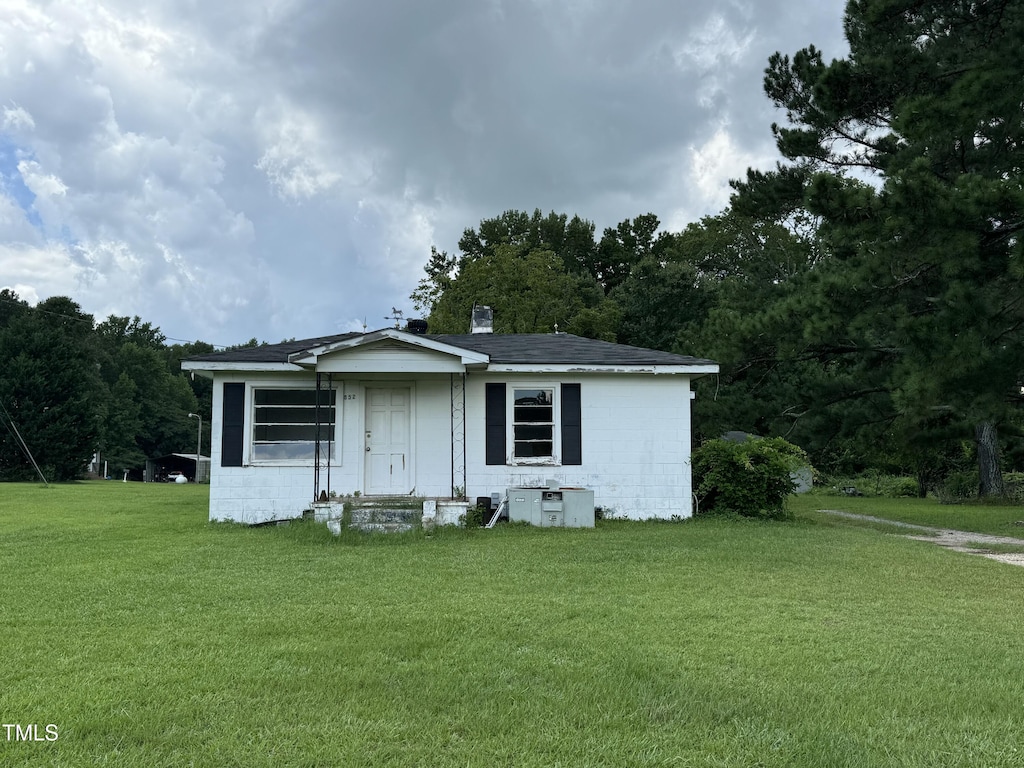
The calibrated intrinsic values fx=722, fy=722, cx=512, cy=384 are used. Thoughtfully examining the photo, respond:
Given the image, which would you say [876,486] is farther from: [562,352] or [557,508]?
[557,508]

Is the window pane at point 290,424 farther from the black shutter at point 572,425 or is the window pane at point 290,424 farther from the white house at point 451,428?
the black shutter at point 572,425

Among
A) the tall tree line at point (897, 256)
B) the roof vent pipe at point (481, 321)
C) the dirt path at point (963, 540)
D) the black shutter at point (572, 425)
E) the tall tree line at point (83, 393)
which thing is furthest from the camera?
the tall tree line at point (83, 393)

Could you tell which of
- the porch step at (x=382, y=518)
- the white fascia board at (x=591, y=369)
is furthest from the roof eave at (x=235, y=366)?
the white fascia board at (x=591, y=369)

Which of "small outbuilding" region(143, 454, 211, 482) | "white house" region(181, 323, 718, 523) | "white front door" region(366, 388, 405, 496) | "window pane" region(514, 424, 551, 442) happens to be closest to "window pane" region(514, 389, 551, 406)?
"white house" region(181, 323, 718, 523)

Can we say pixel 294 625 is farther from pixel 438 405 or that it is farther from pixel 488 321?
pixel 488 321

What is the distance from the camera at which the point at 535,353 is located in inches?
514

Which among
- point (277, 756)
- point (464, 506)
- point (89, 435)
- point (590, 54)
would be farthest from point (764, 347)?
point (89, 435)

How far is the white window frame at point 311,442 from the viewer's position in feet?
39.6

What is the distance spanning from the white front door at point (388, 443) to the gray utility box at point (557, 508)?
2.05m

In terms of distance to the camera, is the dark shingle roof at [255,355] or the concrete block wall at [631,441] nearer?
the dark shingle roof at [255,355]

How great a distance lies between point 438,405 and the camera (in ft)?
40.8

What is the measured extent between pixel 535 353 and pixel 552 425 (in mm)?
1368

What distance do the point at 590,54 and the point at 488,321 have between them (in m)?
6.80

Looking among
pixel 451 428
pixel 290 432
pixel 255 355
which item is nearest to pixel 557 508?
pixel 451 428
